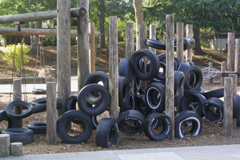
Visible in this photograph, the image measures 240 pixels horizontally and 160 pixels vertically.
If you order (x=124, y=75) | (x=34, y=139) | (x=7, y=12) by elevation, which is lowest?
(x=34, y=139)

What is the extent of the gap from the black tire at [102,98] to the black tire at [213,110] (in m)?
2.93

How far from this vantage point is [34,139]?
6914mm

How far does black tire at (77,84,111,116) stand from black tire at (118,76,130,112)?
22.0 inches

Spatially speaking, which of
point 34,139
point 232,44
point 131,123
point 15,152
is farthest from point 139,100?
point 232,44

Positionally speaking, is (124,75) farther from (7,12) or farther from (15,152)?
(7,12)

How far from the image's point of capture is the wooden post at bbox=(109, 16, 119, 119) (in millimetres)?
6570

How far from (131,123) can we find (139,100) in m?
0.68

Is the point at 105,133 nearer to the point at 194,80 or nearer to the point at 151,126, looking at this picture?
the point at 151,126

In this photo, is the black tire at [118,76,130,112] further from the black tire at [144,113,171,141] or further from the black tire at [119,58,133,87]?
the black tire at [144,113,171,141]

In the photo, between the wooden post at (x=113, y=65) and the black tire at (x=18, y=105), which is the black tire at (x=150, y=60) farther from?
the black tire at (x=18, y=105)

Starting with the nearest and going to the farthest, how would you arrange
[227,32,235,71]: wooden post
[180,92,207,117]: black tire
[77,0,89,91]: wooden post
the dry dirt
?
1. the dry dirt
2. [77,0,89,91]: wooden post
3. [180,92,207,117]: black tire
4. [227,32,235,71]: wooden post

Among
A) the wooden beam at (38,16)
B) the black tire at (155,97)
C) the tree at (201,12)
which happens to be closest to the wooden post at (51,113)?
the wooden beam at (38,16)

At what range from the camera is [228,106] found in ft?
24.0

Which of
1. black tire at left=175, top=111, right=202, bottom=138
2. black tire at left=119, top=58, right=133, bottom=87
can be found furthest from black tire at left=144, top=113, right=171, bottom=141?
black tire at left=119, top=58, right=133, bottom=87
